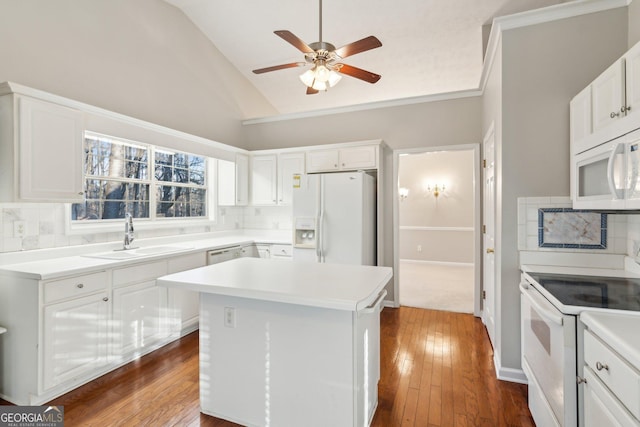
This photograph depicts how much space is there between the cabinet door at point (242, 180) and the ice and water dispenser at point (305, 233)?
1176mm

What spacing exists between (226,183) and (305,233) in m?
1.52

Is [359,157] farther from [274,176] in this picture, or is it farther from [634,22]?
[634,22]

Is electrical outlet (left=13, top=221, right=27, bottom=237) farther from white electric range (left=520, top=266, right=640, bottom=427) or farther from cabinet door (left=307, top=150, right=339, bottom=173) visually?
white electric range (left=520, top=266, right=640, bottom=427)

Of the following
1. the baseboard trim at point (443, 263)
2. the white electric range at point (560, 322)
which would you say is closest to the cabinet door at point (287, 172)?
the white electric range at point (560, 322)

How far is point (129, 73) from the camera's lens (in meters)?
3.35

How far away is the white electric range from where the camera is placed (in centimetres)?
138

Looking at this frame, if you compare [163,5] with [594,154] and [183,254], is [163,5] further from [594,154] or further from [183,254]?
[594,154]

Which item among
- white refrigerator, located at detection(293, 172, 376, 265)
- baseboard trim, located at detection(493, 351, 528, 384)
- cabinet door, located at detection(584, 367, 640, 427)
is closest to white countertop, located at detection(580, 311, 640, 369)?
cabinet door, located at detection(584, 367, 640, 427)

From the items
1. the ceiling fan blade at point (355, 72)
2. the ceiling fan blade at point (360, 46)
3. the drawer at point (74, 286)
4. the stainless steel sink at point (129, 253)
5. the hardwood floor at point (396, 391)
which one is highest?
the ceiling fan blade at point (360, 46)

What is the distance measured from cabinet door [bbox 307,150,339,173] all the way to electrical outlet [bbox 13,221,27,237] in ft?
9.79

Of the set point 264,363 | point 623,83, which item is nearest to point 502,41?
point 623,83

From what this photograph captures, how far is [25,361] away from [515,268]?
354 centimetres

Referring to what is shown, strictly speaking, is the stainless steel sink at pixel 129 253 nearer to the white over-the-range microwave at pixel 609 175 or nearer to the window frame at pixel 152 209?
the window frame at pixel 152 209

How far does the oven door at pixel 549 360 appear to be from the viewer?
Result: 4.54 ft
